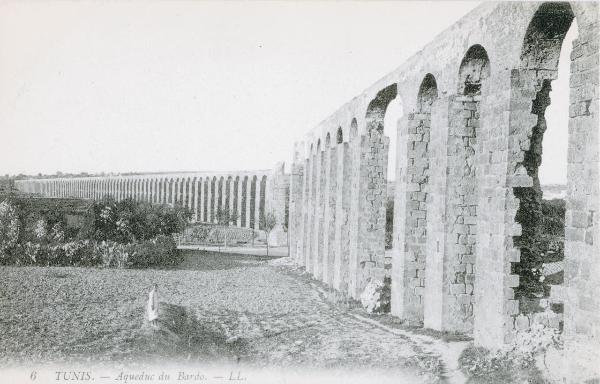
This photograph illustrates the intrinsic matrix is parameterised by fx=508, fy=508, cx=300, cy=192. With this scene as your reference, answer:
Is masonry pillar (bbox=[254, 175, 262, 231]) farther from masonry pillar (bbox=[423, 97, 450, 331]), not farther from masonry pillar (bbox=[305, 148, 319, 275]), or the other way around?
masonry pillar (bbox=[423, 97, 450, 331])

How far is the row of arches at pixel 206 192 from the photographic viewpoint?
4769cm

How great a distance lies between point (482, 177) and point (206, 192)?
164 ft

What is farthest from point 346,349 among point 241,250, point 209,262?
point 241,250

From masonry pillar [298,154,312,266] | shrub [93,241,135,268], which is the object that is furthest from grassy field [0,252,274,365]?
masonry pillar [298,154,312,266]

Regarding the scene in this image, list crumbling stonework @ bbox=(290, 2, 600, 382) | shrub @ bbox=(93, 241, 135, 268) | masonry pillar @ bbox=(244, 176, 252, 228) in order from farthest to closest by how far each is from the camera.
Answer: masonry pillar @ bbox=(244, 176, 252, 228), shrub @ bbox=(93, 241, 135, 268), crumbling stonework @ bbox=(290, 2, 600, 382)

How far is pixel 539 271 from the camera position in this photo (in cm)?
827

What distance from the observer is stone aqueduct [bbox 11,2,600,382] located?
240 inches

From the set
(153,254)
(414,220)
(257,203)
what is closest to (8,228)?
(153,254)

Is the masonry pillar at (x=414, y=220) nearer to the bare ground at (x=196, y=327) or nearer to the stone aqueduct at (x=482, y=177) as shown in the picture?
the stone aqueduct at (x=482, y=177)

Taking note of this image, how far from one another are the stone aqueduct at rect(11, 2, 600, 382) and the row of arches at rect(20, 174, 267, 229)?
76.2 feet

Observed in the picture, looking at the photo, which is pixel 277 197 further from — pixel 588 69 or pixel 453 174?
pixel 588 69

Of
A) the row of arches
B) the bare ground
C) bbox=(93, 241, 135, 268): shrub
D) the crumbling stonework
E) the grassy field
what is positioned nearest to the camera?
the crumbling stonework

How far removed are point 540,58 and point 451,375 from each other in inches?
195

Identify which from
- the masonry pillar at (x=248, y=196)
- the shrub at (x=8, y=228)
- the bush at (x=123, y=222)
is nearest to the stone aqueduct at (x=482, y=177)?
the bush at (x=123, y=222)
